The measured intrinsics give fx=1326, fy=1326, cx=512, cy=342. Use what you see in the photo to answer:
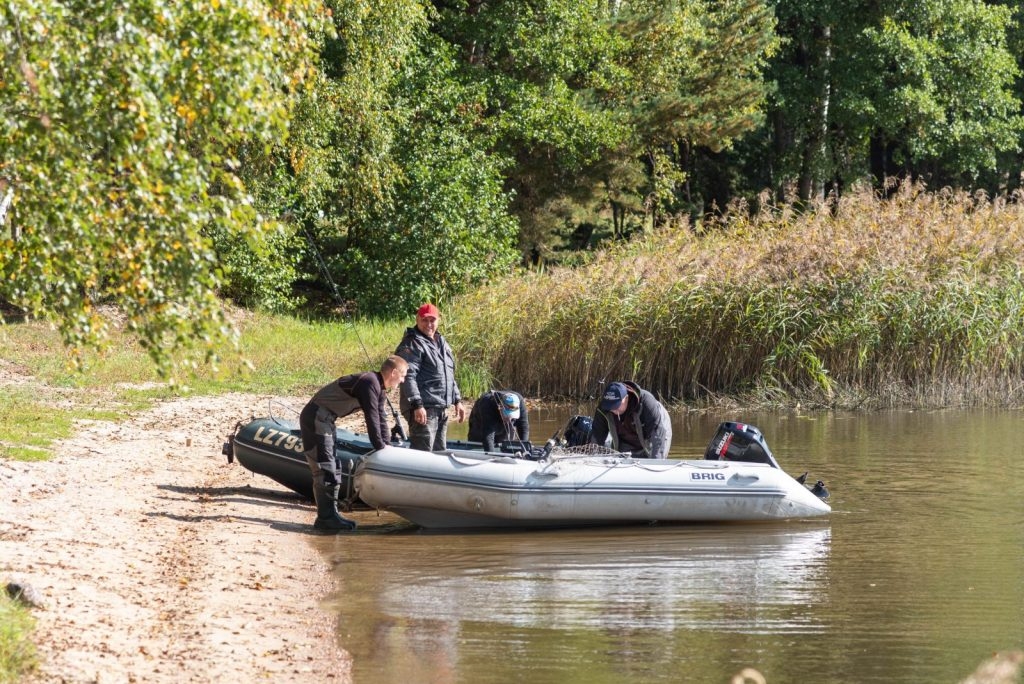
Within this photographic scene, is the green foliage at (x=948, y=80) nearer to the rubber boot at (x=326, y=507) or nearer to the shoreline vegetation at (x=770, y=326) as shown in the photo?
the shoreline vegetation at (x=770, y=326)

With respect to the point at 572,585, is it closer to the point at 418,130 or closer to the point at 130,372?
the point at 130,372

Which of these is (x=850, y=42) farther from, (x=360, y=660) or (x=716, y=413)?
(x=360, y=660)

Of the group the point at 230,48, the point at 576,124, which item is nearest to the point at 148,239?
the point at 230,48

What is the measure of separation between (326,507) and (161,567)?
2.20m

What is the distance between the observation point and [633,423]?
11.1m

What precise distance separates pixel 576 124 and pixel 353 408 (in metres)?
18.3

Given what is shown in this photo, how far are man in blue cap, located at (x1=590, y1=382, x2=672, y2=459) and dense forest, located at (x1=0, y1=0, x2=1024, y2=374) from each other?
11.6 ft

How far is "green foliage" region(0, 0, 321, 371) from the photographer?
238 inches

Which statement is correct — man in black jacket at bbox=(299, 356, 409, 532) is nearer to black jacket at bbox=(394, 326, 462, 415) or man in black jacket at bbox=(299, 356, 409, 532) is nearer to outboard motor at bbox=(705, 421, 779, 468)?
black jacket at bbox=(394, 326, 462, 415)

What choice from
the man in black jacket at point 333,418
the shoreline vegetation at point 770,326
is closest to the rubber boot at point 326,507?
the man in black jacket at point 333,418

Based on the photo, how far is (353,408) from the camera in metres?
10.3

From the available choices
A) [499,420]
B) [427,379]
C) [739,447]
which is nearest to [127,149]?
[427,379]

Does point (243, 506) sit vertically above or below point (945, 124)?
below

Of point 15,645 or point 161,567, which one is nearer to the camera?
point 15,645
